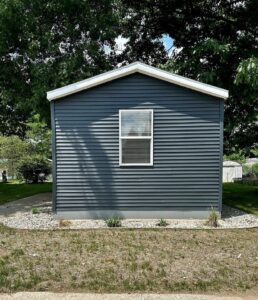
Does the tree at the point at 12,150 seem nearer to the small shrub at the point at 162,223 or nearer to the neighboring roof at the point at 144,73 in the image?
the neighboring roof at the point at 144,73

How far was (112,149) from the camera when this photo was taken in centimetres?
960

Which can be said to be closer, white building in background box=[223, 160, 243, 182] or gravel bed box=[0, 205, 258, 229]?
gravel bed box=[0, 205, 258, 229]

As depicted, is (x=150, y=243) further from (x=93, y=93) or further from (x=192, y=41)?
(x=192, y=41)

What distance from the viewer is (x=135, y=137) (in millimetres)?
9578

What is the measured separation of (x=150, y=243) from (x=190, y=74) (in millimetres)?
7896

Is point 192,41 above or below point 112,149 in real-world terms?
above

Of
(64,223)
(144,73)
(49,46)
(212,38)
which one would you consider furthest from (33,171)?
(144,73)

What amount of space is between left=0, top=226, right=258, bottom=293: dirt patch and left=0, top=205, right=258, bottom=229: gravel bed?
1.99 feet

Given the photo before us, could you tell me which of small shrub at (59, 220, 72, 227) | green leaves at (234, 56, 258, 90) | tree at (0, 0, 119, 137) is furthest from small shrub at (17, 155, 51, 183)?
green leaves at (234, 56, 258, 90)

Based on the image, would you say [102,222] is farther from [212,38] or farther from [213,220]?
[212,38]

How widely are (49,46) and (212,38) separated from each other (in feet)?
18.3

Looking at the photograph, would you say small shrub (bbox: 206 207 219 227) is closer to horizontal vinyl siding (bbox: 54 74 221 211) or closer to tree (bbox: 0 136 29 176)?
horizontal vinyl siding (bbox: 54 74 221 211)

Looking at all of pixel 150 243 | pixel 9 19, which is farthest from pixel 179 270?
pixel 9 19

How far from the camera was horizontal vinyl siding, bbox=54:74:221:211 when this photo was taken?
9562 millimetres
